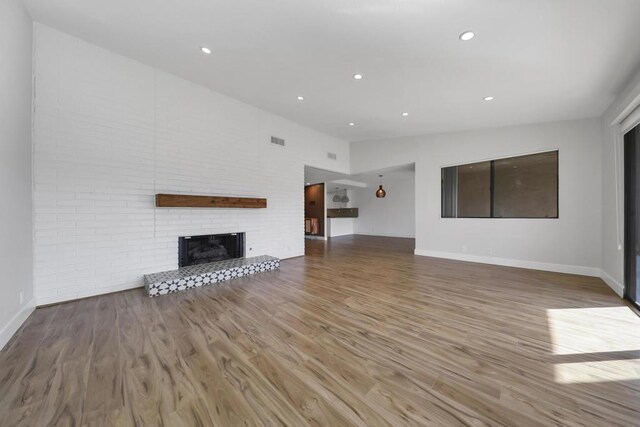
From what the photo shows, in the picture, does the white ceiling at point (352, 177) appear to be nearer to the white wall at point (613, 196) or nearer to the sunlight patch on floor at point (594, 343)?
the white wall at point (613, 196)

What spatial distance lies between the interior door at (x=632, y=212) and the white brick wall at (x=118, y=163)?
5970 mm

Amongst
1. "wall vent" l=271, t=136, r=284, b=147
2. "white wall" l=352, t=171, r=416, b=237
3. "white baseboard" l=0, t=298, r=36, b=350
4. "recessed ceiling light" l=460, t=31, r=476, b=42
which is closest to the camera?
"white baseboard" l=0, t=298, r=36, b=350

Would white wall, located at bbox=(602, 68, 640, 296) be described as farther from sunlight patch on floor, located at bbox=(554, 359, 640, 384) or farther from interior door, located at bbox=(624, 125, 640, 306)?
sunlight patch on floor, located at bbox=(554, 359, 640, 384)

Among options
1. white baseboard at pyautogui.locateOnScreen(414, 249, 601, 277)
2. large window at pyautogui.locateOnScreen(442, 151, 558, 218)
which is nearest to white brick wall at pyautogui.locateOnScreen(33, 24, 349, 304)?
white baseboard at pyautogui.locateOnScreen(414, 249, 601, 277)

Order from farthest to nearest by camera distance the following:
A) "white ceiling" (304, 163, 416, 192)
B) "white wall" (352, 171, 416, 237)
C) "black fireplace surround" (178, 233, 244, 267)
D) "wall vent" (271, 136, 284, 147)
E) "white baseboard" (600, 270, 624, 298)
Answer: "white wall" (352, 171, 416, 237)
"white ceiling" (304, 163, 416, 192)
"wall vent" (271, 136, 284, 147)
"black fireplace surround" (178, 233, 244, 267)
"white baseboard" (600, 270, 624, 298)

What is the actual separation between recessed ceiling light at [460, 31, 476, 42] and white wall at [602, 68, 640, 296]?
7.53 feet

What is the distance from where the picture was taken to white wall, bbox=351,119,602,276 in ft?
14.0

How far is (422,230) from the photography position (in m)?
6.20

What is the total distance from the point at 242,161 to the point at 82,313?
3.29 m

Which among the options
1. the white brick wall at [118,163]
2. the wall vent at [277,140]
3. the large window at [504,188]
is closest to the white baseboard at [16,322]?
the white brick wall at [118,163]

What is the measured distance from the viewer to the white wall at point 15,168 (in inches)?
80.6

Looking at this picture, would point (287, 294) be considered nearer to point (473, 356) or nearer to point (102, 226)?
point (473, 356)

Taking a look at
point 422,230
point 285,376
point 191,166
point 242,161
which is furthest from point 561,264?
point 191,166

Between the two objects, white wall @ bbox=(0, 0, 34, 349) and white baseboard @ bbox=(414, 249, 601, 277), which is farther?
white baseboard @ bbox=(414, 249, 601, 277)
